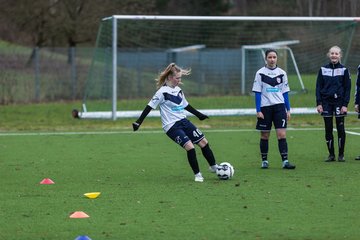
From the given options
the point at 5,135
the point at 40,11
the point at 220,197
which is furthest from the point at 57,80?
the point at 220,197

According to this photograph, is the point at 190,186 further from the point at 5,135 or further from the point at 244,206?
the point at 5,135

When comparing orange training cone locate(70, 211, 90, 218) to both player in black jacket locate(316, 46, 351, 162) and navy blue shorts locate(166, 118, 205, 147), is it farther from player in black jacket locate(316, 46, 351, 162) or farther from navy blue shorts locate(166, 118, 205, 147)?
player in black jacket locate(316, 46, 351, 162)

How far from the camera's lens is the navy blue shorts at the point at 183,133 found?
1151 cm

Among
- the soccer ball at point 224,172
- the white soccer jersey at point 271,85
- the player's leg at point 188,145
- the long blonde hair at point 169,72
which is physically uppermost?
the long blonde hair at point 169,72

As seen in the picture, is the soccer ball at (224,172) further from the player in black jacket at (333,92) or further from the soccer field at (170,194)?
the player in black jacket at (333,92)

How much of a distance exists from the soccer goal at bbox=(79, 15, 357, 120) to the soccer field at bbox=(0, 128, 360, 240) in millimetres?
6752

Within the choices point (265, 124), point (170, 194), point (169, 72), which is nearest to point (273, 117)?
point (265, 124)

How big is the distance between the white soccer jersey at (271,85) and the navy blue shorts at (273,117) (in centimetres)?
8

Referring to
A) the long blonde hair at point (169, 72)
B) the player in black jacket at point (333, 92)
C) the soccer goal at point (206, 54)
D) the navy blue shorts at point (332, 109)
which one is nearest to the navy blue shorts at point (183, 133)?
the long blonde hair at point (169, 72)

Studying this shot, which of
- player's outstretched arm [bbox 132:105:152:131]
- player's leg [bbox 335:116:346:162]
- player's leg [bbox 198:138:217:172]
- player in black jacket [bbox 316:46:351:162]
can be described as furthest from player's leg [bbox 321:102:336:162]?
player's outstretched arm [bbox 132:105:152:131]

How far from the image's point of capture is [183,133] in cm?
1155

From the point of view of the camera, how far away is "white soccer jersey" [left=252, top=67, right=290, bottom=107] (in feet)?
41.9

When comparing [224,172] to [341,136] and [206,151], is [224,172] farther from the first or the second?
[341,136]

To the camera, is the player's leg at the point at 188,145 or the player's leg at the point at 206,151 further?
the player's leg at the point at 206,151
